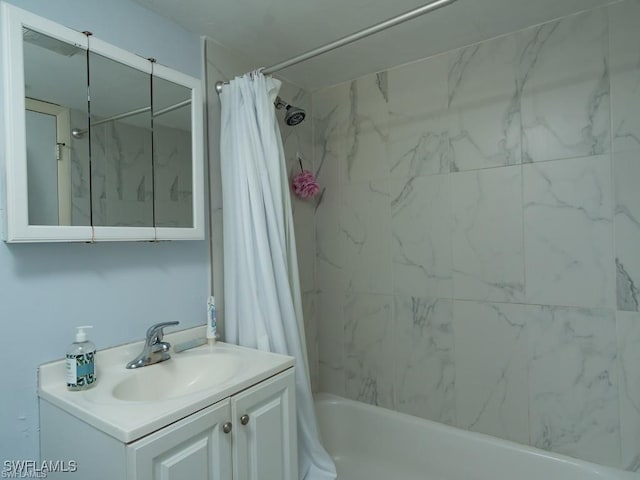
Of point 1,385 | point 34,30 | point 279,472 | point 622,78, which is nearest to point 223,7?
point 34,30

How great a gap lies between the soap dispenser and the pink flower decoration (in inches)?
49.1

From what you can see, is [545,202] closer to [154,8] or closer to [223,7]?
[223,7]

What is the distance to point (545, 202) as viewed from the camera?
1531mm

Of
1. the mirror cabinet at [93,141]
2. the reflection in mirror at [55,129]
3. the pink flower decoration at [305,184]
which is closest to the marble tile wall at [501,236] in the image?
the pink flower decoration at [305,184]

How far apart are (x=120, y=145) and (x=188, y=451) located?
1.02m

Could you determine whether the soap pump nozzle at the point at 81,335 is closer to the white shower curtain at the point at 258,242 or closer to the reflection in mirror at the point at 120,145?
the reflection in mirror at the point at 120,145

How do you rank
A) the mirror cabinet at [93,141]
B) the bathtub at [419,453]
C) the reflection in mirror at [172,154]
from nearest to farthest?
the mirror cabinet at [93,141] → the reflection in mirror at [172,154] → the bathtub at [419,453]

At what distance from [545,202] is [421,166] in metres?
0.58

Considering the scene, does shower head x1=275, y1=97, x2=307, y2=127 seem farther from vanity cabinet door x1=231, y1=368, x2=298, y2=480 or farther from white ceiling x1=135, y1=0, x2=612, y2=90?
vanity cabinet door x1=231, y1=368, x2=298, y2=480

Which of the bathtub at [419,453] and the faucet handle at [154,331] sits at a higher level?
the faucet handle at [154,331]

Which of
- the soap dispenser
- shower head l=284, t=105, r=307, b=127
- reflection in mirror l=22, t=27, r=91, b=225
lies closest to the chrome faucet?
the soap dispenser

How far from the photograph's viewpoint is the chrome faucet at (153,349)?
1.23 meters

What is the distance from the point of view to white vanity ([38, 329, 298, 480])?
2.82ft

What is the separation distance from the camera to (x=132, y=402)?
3.08ft
